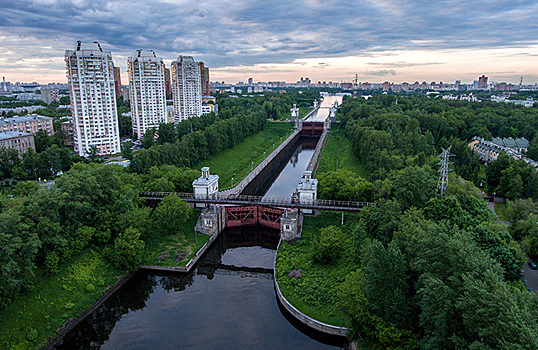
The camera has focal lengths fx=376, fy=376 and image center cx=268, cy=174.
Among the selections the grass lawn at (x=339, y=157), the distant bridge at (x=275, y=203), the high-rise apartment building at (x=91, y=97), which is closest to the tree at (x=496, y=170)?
the grass lawn at (x=339, y=157)


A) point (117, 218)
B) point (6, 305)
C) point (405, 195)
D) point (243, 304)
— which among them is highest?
point (405, 195)

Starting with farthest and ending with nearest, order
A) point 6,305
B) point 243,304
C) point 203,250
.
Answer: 1. point 203,250
2. point 243,304
3. point 6,305

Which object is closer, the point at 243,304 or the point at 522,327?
the point at 522,327

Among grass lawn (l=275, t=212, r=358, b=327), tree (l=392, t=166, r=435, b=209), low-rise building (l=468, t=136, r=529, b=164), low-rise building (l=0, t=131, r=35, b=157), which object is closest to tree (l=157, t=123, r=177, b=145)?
low-rise building (l=0, t=131, r=35, b=157)

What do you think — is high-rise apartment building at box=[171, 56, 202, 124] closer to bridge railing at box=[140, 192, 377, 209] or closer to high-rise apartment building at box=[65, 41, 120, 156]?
high-rise apartment building at box=[65, 41, 120, 156]

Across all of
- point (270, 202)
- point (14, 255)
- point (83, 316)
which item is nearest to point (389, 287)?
point (83, 316)

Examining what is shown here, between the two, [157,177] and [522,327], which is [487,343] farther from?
[157,177]

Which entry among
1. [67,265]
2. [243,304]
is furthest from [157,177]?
[243,304]
